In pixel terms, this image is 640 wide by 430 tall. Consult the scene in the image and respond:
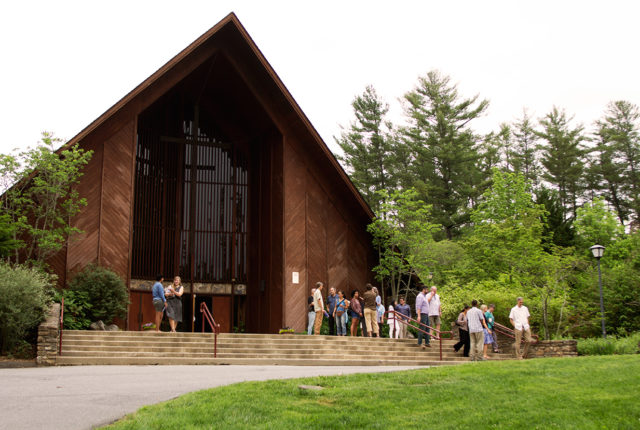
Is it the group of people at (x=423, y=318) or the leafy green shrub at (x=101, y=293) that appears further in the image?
the leafy green shrub at (x=101, y=293)

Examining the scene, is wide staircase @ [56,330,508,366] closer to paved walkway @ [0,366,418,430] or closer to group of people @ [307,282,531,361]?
group of people @ [307,282,531,361]

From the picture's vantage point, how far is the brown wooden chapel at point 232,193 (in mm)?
22906

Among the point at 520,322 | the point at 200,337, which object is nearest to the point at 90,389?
the point at 200,337

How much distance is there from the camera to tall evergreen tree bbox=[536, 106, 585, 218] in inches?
1719

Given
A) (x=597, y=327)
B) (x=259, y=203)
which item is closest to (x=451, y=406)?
(x=597, y=327)

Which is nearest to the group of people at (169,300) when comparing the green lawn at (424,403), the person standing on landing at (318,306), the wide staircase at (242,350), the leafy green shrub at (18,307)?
the wide staircase at (242,350)

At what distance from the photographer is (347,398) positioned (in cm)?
793

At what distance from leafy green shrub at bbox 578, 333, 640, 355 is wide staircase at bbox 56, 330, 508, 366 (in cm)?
222

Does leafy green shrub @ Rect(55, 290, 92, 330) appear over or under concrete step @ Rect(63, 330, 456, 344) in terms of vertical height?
over

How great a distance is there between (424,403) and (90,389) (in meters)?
4.48

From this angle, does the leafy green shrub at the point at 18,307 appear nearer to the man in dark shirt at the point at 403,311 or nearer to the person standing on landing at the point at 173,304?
the person standing on landing at the point at 173,304

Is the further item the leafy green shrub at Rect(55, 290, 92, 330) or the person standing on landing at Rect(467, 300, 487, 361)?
the leafy green shrub at Rect(55, 290, 92, 330)

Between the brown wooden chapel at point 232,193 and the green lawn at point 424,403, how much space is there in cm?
1387

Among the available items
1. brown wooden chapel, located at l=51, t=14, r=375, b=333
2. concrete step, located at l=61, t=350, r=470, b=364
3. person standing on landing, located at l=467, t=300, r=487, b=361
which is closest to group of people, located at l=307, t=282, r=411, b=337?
concrete step, located at l=61, t=350, r=470, b=364
